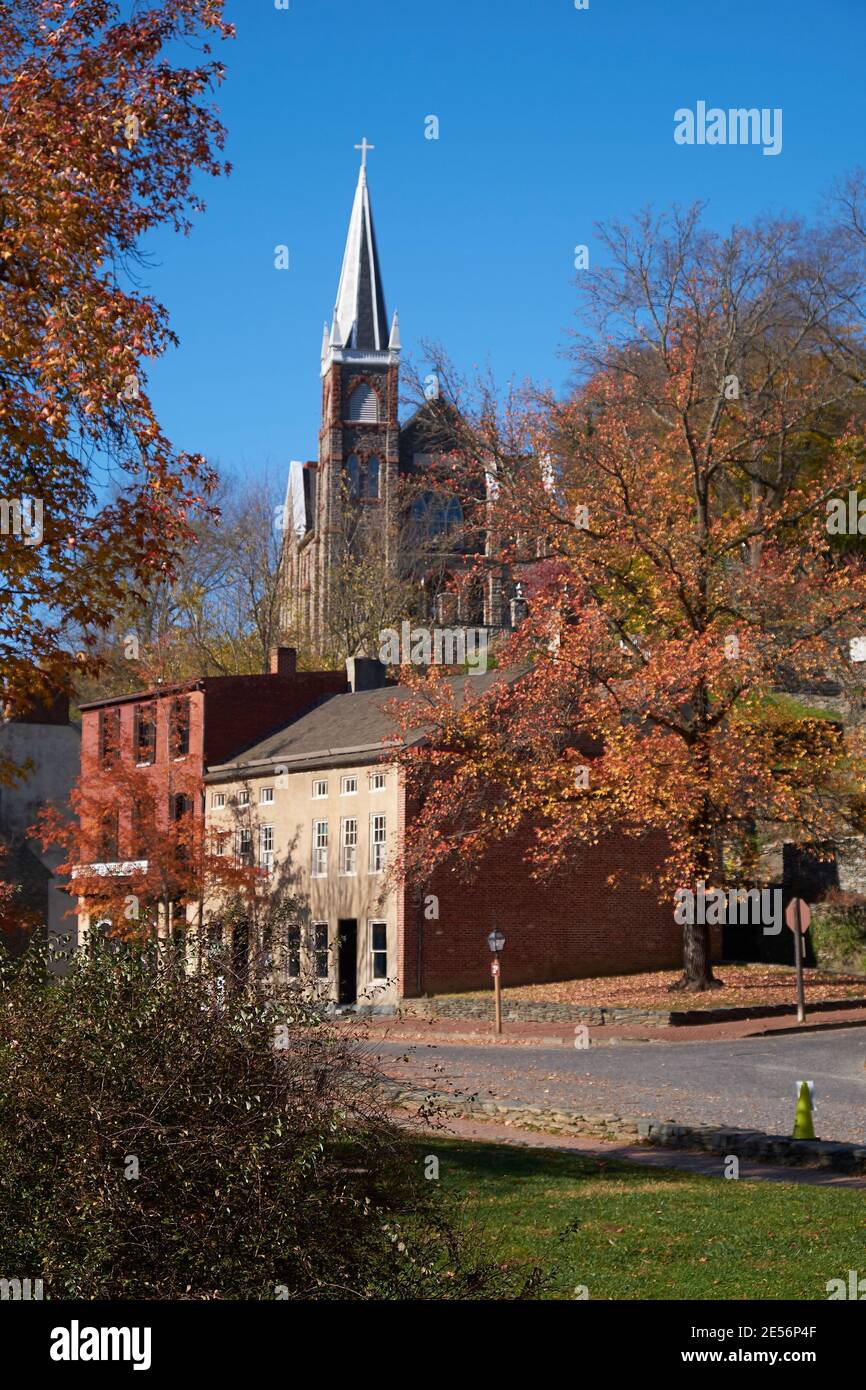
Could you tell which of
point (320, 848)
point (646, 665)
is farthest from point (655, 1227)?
point (320, 848)

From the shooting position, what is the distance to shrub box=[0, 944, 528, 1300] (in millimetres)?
7020

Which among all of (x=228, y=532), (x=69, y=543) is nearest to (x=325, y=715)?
(x=228, y=532)

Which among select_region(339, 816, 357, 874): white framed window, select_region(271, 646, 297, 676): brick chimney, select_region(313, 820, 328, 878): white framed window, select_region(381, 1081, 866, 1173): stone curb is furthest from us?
select_region(271, 646, 297, 676): brick chimney

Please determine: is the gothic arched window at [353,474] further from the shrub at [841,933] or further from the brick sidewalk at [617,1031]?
the brick sidewalk at [617,1031]

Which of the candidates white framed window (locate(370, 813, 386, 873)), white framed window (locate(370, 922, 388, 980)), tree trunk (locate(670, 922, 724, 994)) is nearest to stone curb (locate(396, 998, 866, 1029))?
tree trunk (locate(670, 922, 724, 994))

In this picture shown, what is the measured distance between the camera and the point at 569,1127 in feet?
58.5

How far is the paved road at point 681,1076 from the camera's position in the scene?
62.5 ft

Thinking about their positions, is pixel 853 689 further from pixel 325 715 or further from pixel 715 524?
pixel 325 715

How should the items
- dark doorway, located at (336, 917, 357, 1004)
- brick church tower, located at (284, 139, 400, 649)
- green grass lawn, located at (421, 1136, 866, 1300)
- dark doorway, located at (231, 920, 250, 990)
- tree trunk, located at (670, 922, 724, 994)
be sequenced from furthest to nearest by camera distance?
brick church tower, located at (284, 139, 400, 649), dark doorway, located at (336, 917, 357, 1004), tree trunk, located at (670, 922, 724, 994), green grass lawn, located at (421, 1136, 866, 1300), dark doorway, located at (231, 920, 250, 990)

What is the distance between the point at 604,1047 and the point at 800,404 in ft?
50.9

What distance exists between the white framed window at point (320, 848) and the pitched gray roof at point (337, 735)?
1.60m

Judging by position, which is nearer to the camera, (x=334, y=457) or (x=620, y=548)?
(x=620, y=548)

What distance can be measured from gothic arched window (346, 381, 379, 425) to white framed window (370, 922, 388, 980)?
62.5m

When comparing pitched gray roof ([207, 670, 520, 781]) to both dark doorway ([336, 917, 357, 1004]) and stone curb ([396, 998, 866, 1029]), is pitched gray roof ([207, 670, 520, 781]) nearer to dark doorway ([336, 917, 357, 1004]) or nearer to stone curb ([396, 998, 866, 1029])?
dark doorway ([336, 917, 357, 1004])
